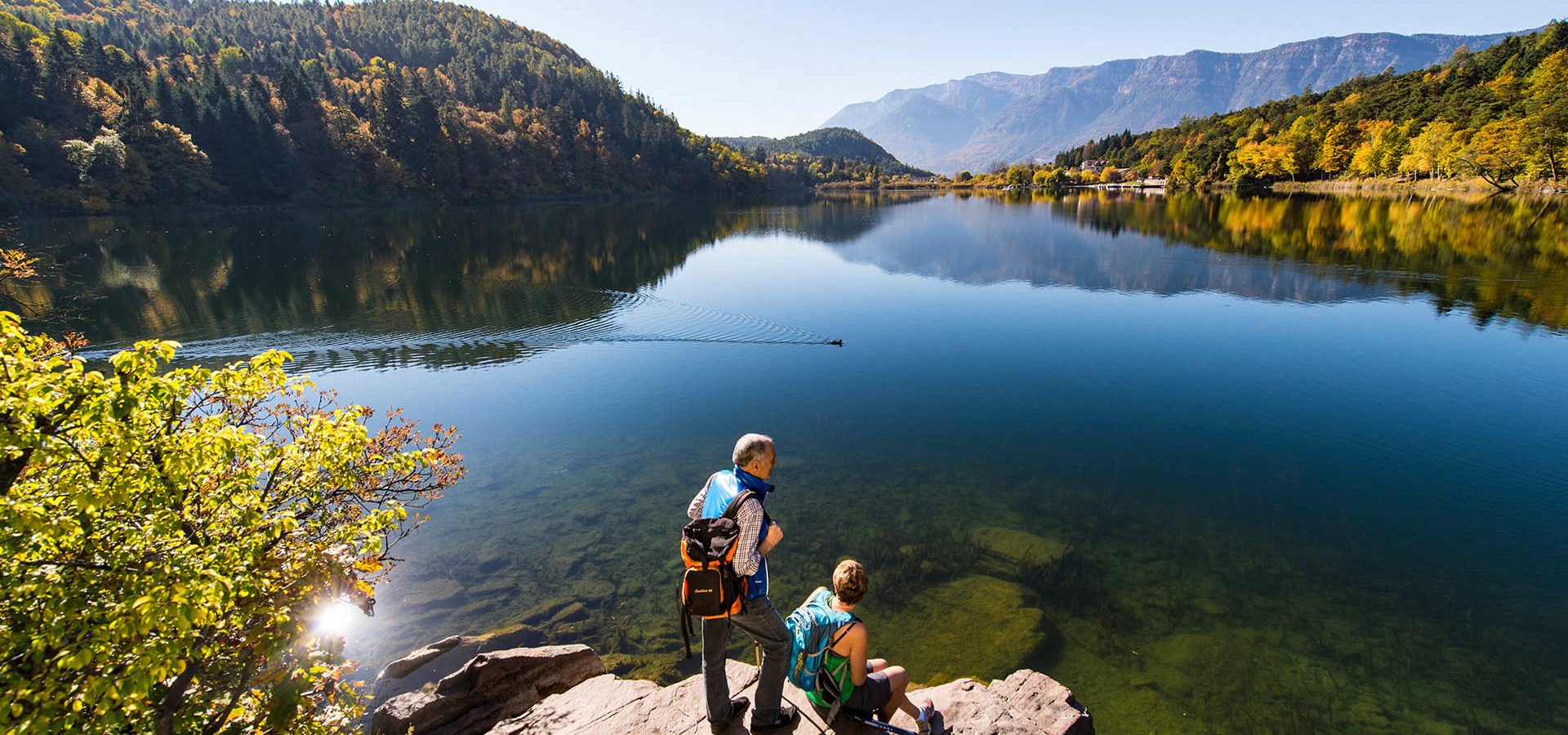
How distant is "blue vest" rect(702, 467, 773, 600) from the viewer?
18.3 ft

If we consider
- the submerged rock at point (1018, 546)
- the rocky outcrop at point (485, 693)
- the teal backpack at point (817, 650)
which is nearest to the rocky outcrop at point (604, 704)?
the rocky outcrop at point (485, 693)

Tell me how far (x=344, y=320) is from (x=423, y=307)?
4.02m

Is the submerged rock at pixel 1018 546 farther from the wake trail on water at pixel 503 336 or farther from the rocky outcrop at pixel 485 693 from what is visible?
the wake trail on water at pixel 503 336

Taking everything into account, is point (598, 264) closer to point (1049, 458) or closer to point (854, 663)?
point (1049, 458)

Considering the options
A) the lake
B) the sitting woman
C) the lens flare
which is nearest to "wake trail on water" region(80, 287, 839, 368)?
the lake

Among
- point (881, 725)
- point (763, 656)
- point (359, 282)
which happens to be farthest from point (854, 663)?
point (359, 282)

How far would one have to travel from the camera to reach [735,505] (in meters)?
5.43

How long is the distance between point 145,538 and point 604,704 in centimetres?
472

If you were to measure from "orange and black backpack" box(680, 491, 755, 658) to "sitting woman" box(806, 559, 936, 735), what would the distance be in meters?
0.87

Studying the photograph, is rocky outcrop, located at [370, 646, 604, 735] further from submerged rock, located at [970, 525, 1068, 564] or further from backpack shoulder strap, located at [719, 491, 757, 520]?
submerged rock, located at [970, 525, 1068, 564]

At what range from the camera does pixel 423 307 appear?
119ft

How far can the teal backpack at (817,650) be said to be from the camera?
5.93m

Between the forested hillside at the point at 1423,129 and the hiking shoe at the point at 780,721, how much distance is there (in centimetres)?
12100

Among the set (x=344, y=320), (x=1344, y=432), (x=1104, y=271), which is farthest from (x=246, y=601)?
(x=1104, y=271)
